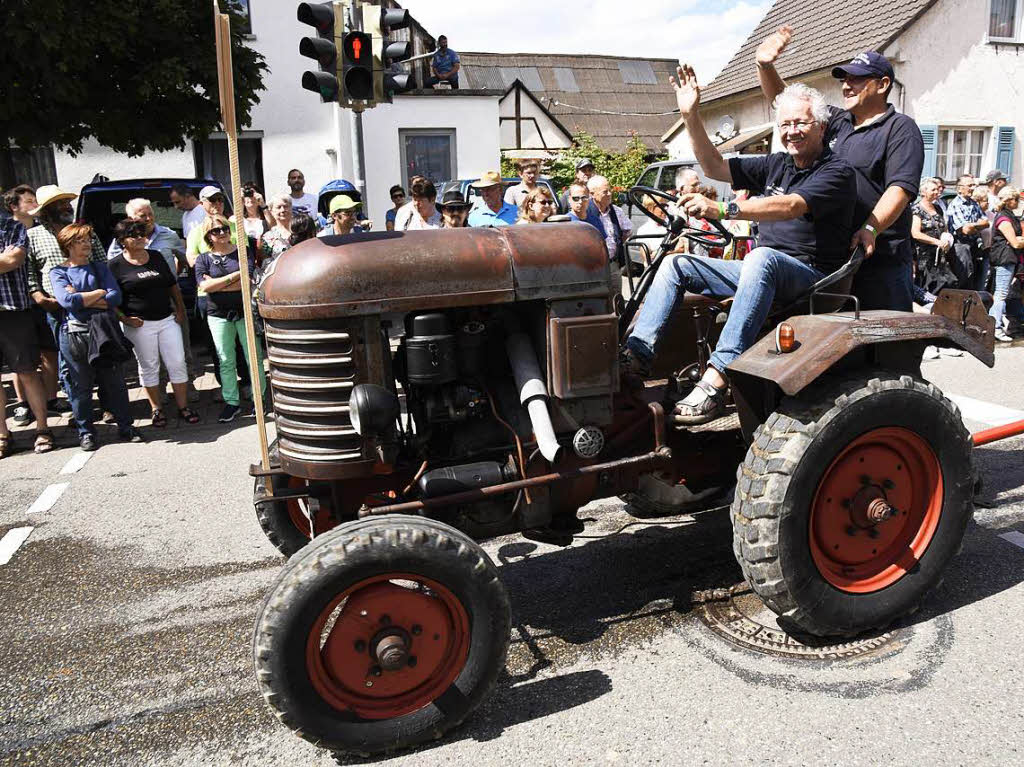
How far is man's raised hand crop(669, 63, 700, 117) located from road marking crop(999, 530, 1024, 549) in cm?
250

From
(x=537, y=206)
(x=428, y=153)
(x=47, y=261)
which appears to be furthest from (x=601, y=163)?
(x=47, y=261)

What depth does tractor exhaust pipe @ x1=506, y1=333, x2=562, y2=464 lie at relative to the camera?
2746mm

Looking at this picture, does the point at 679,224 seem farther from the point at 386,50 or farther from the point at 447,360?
the point at 386,50

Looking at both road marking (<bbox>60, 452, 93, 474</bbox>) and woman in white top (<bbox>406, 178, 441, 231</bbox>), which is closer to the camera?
road marking (<bbox>60, 452, 93, 474</bbox>)

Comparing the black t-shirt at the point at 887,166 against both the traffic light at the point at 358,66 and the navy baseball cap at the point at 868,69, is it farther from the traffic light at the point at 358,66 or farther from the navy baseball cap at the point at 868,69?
the traffic light at the point at 358,66

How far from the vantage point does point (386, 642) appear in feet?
8.08

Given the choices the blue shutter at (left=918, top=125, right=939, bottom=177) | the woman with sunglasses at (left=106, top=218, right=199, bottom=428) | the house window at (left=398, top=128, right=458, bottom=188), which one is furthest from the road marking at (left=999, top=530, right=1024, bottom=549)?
the house window at (left=398, top=128, right=458, bottom=188)

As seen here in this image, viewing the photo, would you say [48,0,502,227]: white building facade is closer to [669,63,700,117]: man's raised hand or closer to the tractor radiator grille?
[669,63,700,117]: man's raised hand

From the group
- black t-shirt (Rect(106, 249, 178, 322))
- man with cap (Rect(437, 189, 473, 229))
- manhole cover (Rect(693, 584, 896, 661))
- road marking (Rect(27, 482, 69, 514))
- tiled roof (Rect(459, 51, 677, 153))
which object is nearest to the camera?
manhole cover (Rect(693, 584, 896, 661))

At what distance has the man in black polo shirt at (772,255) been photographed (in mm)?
3105

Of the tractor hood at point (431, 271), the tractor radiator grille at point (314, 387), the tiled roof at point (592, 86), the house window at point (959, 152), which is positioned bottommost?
the tractor radiator grille at point (314, 387)

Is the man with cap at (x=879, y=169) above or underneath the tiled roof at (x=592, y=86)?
underneath

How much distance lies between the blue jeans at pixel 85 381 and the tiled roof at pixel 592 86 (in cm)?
2805

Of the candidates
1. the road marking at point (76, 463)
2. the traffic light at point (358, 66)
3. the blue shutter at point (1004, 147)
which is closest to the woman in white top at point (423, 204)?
the traffic light at point (358, 66)
